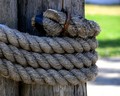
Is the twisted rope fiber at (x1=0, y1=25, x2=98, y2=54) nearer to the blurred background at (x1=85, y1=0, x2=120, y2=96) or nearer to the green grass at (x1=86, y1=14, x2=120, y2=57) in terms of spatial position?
the blurred background at (x1=85, y1=0, x2=120, y2=96)

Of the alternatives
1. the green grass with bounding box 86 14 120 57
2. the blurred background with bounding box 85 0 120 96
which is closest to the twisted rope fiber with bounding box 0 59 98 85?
the blurred background with bounding box 85 0 120 96

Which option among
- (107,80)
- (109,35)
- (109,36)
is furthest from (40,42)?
(109,35)

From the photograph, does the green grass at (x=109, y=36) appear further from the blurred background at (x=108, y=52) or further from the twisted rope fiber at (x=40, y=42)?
the twisted rope fiber at (x=40, y=42)

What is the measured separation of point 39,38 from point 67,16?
14 centimetres

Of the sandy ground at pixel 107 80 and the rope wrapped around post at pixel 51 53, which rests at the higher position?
the rope wrapped around post at pixel 51 53

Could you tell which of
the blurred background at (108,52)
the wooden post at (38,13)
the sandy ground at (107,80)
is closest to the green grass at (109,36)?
the blurred background at (108,52)

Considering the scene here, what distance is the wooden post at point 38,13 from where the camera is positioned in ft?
5.83

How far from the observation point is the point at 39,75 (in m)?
1.71

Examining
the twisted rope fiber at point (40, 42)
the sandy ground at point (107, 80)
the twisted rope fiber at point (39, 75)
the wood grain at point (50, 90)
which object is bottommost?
the sandy ground at point (107, 80)

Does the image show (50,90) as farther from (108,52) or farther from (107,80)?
(108,52)

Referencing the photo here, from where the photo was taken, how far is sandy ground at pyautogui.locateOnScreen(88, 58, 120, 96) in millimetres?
6348

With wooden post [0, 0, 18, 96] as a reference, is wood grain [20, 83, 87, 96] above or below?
below

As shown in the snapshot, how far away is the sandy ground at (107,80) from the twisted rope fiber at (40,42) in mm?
4403

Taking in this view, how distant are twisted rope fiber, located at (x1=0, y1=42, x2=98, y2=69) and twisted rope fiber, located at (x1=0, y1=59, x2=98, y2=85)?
0.02 metres
